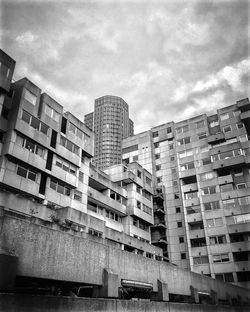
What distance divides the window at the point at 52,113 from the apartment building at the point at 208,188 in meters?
35.6

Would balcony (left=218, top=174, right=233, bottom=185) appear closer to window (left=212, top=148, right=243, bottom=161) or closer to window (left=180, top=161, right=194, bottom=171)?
window (left=212, top=148, right=243, bottom=161)

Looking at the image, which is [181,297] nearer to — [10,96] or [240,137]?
[10,96]

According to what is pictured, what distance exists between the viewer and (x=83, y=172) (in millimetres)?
44844

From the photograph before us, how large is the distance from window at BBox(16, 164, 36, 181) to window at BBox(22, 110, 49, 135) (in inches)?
218

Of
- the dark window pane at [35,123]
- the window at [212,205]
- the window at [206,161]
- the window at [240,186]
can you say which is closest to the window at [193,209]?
the window at [212,205]

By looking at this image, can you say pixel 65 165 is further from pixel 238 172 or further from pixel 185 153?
pixel 238 172

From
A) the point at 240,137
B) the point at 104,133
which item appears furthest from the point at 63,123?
the point at 104,133

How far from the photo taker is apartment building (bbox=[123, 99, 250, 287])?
5525cm

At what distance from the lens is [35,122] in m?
36.7

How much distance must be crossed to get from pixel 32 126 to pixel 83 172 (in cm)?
1187

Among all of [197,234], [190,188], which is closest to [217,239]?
[197,234]

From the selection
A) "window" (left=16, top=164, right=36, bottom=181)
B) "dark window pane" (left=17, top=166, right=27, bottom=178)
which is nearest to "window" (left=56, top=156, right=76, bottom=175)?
"window" (left=16, top=164, right=36, bottom=181)

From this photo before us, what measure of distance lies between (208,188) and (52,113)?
37.5 m

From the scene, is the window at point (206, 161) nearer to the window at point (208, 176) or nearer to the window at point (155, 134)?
the window at point (208, 176)
